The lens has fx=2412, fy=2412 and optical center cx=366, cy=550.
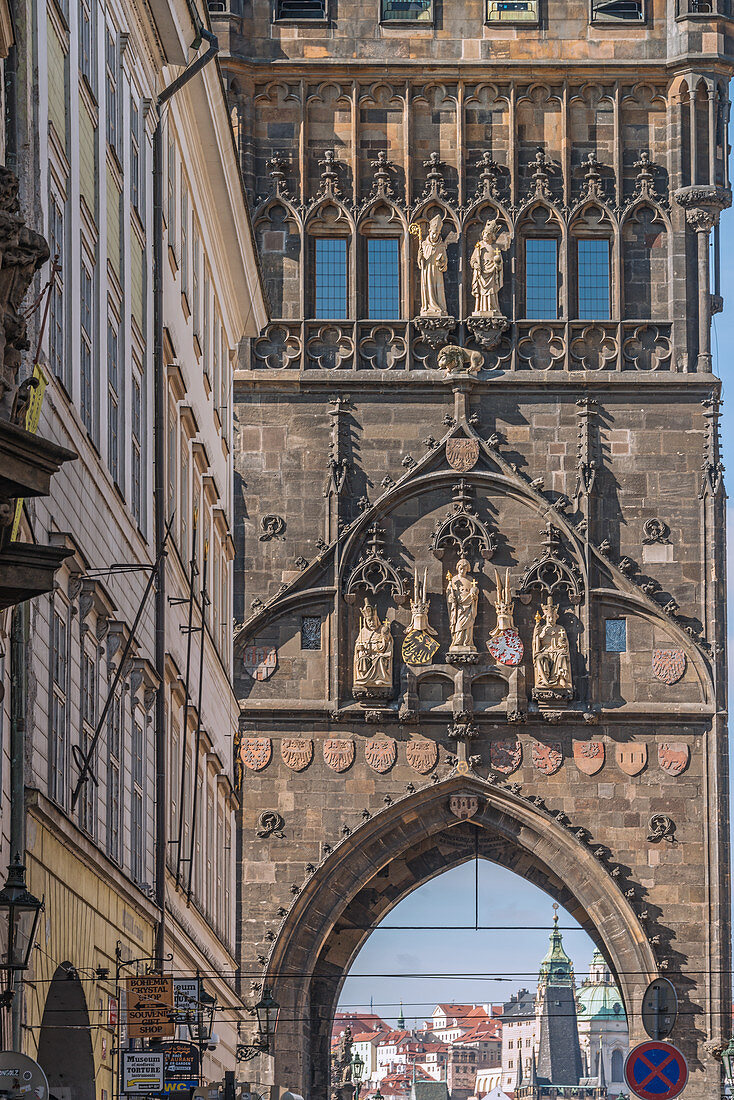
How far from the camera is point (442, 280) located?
131 feet

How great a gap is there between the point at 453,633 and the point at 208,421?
12.0 m

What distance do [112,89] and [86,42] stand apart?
65.2 inches

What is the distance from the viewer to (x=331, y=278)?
1578 inches

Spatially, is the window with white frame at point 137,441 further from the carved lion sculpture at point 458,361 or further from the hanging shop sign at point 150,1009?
the carved lion sculpture at point 458,361

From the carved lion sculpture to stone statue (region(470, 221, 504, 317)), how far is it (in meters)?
0.71

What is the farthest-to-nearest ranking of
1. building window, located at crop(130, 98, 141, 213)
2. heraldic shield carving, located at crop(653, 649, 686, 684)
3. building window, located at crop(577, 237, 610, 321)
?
building window, located at crop(577, 237, 610, 321), heraldic shield carving, located at crop(653, 649, 686, 684), building window, located at crop(130, 98, 141, 213)

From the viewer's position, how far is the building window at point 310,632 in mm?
38938

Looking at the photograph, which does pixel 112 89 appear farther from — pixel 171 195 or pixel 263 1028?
pixel 263 1028

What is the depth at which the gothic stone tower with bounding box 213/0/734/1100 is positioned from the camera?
126 feet

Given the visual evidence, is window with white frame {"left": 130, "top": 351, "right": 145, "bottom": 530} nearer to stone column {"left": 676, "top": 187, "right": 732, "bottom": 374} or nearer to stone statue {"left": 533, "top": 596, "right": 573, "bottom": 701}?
stone statue {"left": 533, "top": 596, "right": 573, "bottom": 701}

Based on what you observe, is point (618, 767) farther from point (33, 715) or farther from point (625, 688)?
point (33, 715)

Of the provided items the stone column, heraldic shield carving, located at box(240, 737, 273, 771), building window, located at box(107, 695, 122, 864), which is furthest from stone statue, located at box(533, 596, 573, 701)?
building window, located at box(107, 695, 122, 864)

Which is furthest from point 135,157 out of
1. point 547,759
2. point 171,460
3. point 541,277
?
point 541,277

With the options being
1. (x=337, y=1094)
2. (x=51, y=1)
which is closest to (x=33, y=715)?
(x=51, y=1)
